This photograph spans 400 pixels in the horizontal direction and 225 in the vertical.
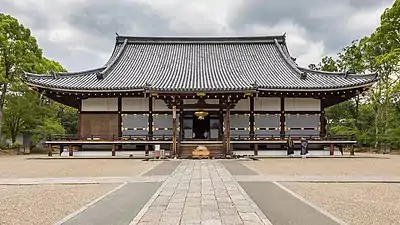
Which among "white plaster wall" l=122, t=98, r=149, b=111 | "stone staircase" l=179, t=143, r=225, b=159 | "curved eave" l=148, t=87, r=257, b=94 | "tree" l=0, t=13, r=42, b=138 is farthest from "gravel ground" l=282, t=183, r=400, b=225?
"tree" l=0, t=13, r=42, b=138

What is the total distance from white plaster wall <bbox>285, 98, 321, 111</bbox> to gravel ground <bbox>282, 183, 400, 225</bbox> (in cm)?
1318

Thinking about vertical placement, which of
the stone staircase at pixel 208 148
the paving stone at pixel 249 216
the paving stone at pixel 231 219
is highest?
the stone staircase at pixel 208 148

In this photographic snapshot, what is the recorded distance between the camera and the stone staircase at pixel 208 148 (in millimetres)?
19547

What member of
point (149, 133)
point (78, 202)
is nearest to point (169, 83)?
point (149, 133)

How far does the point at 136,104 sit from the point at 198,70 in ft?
16.8

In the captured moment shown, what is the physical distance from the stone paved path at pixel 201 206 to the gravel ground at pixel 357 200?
1277mm

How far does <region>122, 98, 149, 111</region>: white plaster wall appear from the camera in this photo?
22203 mm

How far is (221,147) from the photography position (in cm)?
2017

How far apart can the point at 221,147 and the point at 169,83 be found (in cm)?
472

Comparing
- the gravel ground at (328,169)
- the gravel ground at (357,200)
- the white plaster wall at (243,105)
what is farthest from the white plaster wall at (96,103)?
the gravel ground at (357,200)

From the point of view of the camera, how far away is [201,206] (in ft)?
20.2

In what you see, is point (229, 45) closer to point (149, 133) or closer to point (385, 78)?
point (149, 133)

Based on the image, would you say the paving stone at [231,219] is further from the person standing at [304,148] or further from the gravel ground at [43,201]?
the person standing at [304,148]

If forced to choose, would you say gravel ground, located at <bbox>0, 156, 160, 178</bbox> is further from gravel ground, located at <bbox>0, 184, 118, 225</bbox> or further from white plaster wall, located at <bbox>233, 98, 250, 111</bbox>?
white plaster wall, located at <bbox>233, 98, 250, 111</bbox>
